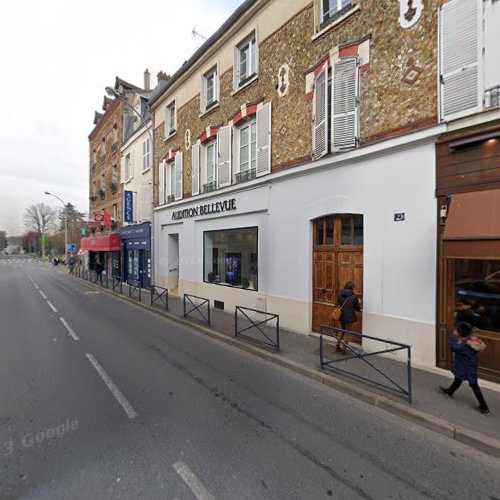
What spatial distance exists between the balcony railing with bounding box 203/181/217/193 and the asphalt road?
643cm

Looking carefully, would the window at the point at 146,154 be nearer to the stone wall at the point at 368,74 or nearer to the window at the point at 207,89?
the window at the point at 207,89

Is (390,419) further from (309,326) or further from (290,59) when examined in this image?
(290,59)

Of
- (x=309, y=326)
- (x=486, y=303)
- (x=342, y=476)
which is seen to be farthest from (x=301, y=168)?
(x=342, y=476)

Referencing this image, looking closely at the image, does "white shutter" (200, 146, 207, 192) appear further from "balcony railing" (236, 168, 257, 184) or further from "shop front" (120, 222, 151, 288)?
"shop front" (120, 222, 151, 288)

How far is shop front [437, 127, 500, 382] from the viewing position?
4.23 meters

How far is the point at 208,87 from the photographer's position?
1068cm

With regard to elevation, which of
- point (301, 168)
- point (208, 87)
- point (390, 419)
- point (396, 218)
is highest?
point (208, 87)

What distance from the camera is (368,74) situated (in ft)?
18.8

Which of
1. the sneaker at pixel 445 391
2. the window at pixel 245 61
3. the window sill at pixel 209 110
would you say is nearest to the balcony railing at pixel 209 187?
the window sill at pixel 209 110

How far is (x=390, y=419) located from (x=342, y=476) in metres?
1.32

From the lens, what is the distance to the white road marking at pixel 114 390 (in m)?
3.71

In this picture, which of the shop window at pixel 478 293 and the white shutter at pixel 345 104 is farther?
the white shutter at pixel 345 104

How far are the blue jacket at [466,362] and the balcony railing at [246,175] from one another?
648 centimetres

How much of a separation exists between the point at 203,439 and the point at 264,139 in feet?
23.5
